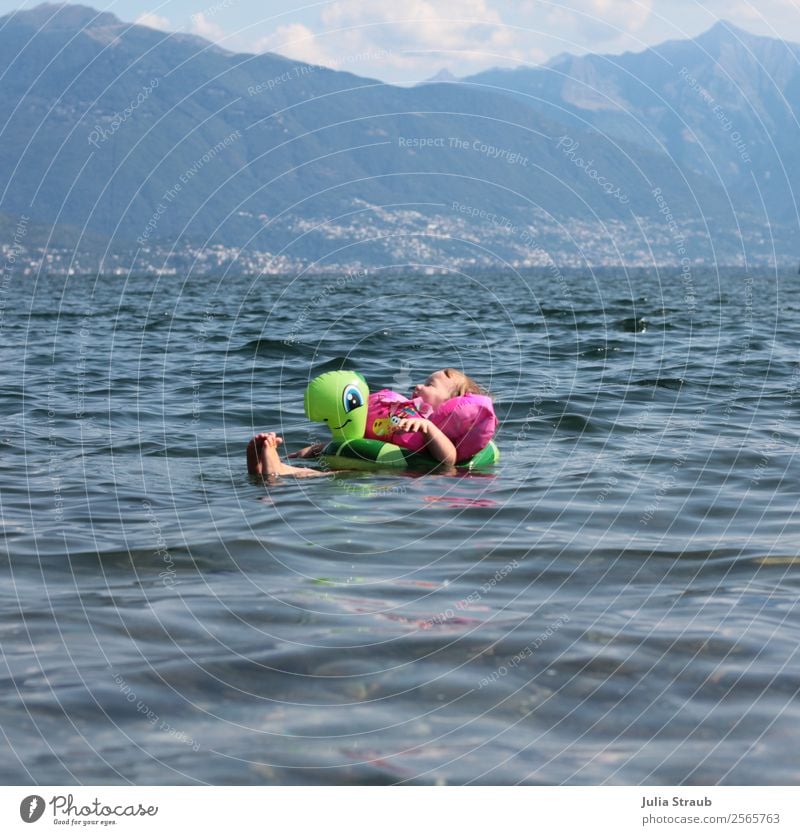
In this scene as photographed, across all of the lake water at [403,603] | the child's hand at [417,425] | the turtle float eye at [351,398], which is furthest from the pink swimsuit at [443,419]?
the lake water at [403,603]

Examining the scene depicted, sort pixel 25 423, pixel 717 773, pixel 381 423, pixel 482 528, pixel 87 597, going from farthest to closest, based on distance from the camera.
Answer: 1. pixel 25 423
2. pixel 381 423
3. pixel 482 528
4. pixel 87 597
5. pixel 717 773

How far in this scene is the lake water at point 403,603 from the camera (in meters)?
5.34

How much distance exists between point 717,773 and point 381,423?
6970 mm

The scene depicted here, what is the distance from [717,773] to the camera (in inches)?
202

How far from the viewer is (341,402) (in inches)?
453

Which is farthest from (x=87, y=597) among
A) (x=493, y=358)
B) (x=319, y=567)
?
(x=493, y=358)

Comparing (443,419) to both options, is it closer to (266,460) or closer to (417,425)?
(417,425)

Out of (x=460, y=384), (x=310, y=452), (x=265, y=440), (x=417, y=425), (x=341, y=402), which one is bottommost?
(x=310, y=452)

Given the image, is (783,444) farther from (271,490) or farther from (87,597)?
(87,597)

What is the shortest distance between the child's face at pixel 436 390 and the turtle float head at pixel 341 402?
31.5 inches

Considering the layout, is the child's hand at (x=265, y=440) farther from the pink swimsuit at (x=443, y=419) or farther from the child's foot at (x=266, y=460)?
the pink swimsuit at (x=443, y=419)

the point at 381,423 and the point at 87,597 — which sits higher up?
the point at 381,423

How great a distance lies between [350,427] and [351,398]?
35 centimetres

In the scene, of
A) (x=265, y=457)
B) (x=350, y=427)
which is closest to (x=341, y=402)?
(x=350, y=427)
